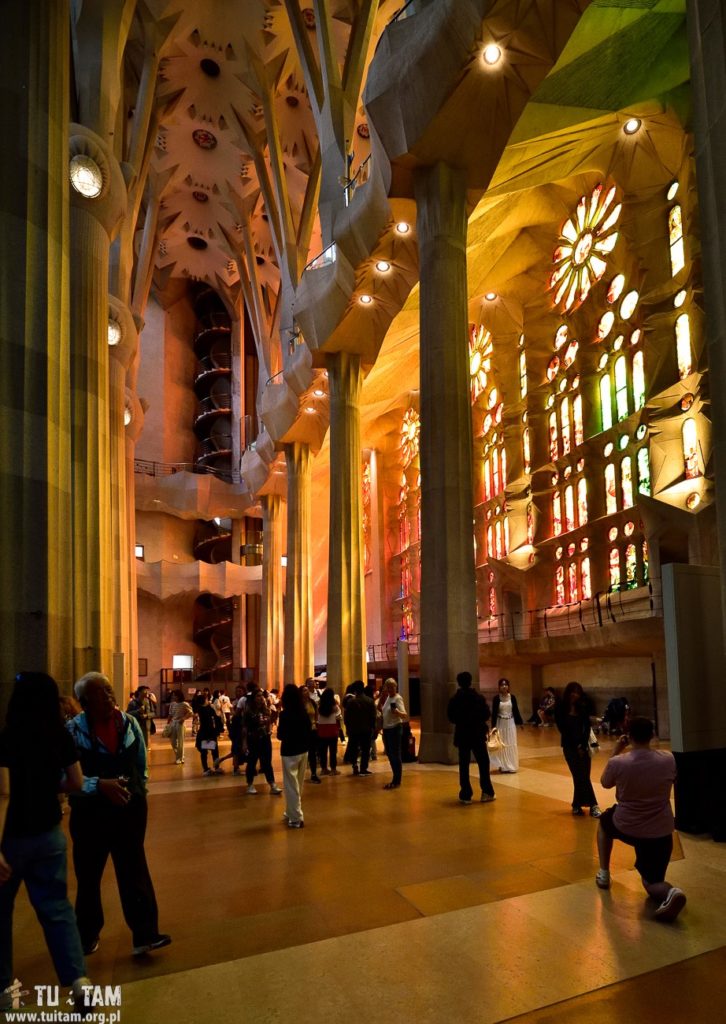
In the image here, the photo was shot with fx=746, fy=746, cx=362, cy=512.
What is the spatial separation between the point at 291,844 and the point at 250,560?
1265 inches

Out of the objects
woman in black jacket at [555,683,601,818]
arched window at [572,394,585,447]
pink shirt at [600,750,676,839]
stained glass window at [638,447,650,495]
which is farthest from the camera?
arched window at [572,394,585,447]

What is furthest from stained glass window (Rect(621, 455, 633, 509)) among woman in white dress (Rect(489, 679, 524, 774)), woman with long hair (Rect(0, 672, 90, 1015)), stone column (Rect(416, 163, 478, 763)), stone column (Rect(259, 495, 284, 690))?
woman with long hair (Rect(0, 672, 90, 1015))

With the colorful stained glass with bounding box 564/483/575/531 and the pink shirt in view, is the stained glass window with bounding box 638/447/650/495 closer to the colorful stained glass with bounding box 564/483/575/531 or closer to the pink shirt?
the colorful stained glass with bounding box 564/483/575/531

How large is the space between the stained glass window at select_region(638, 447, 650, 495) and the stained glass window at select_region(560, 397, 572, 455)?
369 cm

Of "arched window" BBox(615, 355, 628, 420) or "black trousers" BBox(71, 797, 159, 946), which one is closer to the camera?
"black trousers" BBox(71, 797, 159, 946)

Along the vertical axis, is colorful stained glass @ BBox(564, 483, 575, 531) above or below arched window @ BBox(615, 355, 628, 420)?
below

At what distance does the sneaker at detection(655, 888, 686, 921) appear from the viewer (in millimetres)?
4090

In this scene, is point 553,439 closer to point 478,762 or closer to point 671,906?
point 478,762

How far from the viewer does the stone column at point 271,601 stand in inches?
1175

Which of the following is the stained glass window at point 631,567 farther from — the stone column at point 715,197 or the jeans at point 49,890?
the jeans at point 49,890

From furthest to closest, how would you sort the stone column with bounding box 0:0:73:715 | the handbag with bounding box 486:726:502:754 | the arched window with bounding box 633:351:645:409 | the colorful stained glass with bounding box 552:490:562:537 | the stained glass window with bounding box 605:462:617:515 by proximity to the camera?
the colorful stained glass with bounding box 552:490:562:537
the stained glass window with bounding box 605:462:617:515
the arched window with bounding box 633:351:645:409
the handbag with bounding box 486:726:502:754
the stone column with bounding box 0:0:73:715

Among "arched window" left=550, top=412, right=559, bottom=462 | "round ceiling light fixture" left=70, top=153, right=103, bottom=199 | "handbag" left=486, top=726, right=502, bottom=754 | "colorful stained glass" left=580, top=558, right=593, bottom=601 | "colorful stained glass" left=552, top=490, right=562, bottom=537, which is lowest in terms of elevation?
"handbag" left=486, top=726, right=502, bottom=754

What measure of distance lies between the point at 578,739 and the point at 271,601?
81.7 ft

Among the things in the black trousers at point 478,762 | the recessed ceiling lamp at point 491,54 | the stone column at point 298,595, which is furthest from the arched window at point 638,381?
the black trousers at point 478,762
